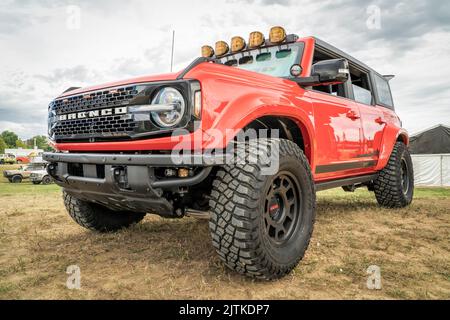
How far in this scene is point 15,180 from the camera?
87.4ft

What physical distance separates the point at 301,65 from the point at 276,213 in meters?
1.55

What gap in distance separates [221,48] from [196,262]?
234 centimetres

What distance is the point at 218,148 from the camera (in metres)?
2.24

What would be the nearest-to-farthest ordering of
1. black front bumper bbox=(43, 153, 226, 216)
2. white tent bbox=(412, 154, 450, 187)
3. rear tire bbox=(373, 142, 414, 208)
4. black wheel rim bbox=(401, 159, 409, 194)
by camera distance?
black front bumper bbox=(43, 153, 226, 216)
rear tire bbox=(373, 142, 414, 208)
black wheel rim bbox=(401, 159, 409, 194)
white tent bbox=(412, 154, 450, 187)

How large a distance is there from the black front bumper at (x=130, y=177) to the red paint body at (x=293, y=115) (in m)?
0.10

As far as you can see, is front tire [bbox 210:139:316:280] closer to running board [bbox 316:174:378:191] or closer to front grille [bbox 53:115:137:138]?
front grille [bbox 53:115:137:138]

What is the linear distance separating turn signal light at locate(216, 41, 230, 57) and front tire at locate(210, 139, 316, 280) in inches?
65.1

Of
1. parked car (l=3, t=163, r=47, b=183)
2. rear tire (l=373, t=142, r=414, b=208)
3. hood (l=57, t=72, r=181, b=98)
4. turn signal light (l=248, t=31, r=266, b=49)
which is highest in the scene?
turn signal light (l=248, t=31, r=266, b=49)

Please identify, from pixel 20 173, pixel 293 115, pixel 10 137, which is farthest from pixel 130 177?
pixel 10 137

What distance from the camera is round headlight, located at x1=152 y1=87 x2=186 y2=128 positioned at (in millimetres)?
2232

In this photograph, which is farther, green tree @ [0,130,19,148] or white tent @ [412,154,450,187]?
green tree @ [0,130,19,148]

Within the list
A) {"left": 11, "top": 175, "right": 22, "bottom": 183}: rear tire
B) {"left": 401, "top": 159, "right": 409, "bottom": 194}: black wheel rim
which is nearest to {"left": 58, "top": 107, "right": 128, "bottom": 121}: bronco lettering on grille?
{"left": 401, "top": 159, "right": 409, "bottom": 194}: black wheel rim

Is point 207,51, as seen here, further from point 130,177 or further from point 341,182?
point 130,177

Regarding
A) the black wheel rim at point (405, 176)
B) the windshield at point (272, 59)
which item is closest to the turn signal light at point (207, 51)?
the windshield at point (272, 59)
